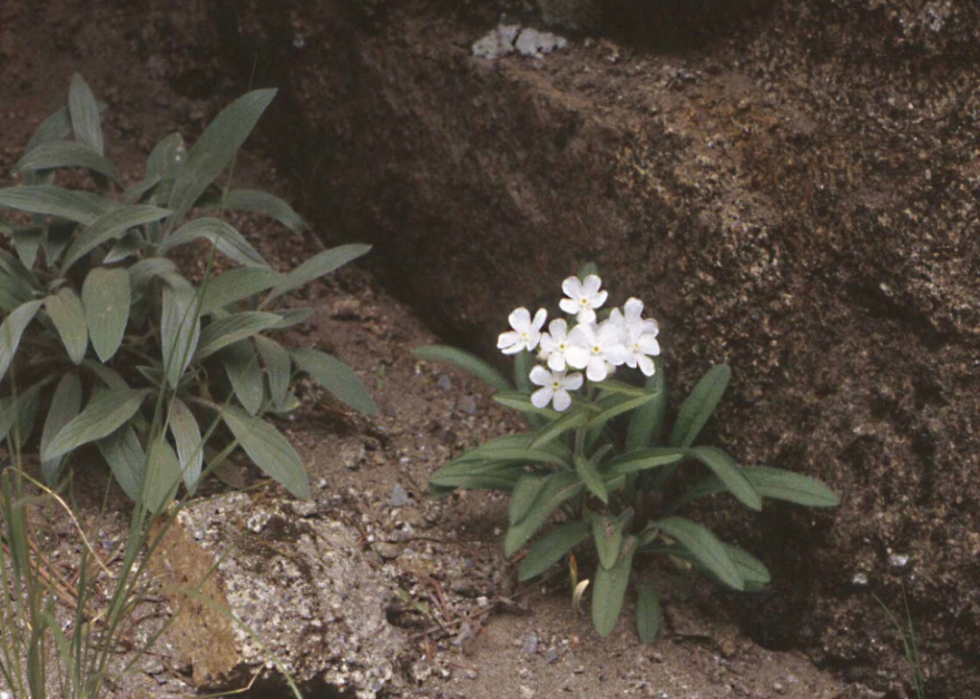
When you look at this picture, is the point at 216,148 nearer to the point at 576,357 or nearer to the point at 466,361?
the point at 466,361

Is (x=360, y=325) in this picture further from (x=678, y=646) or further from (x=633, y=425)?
(x=678, y=646)

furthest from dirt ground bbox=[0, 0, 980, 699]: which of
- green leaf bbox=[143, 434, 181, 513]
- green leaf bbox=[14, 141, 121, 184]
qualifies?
green leaf bbox=[14, 141, 121, 184]

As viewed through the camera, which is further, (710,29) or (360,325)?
(360,325)

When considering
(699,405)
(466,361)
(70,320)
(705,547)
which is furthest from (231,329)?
(705,547)

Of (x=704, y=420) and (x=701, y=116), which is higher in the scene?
(x=701, y=116)

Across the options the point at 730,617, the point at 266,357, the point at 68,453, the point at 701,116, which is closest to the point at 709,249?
the point at 701,116

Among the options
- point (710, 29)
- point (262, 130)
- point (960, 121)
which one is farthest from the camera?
point (262, 130)

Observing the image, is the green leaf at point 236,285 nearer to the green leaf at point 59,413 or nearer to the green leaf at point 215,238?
the green leaf at point 215,238

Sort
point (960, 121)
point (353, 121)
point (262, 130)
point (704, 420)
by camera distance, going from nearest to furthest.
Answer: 1. point (960, 121)
2. point (704, 420)
3. point (353, 121)
4. point (262, 130)

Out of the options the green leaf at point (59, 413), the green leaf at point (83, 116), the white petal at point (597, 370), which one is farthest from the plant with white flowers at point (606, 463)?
the green leaf at point (83, 116)
